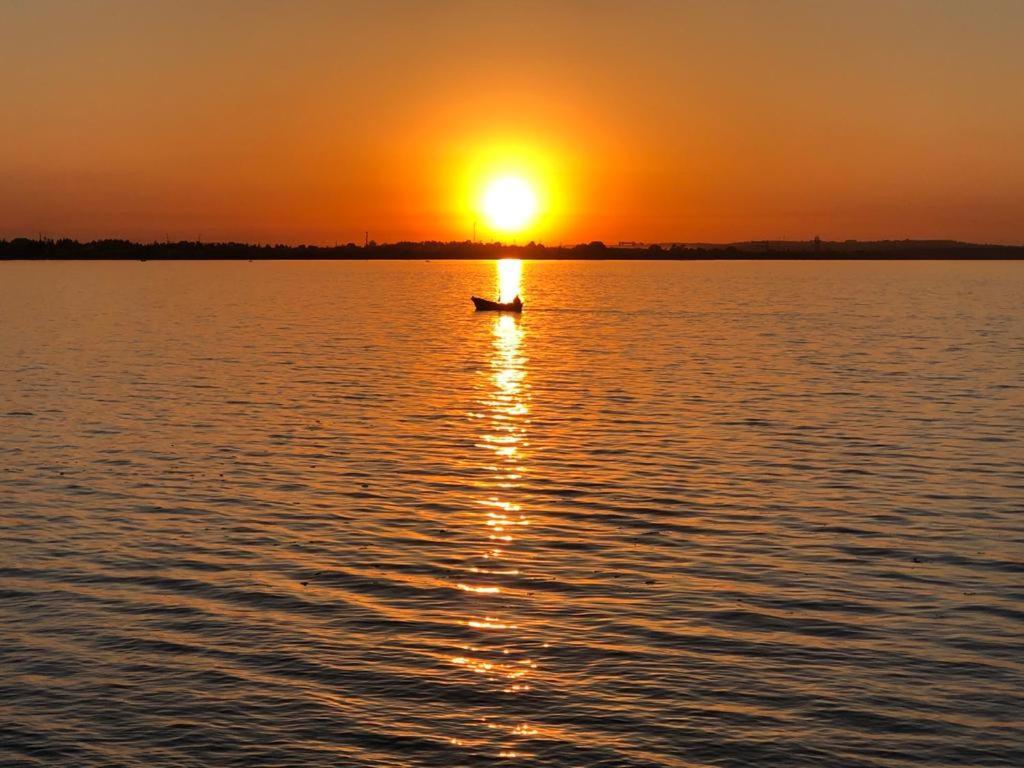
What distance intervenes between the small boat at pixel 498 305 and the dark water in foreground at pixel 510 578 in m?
81.0

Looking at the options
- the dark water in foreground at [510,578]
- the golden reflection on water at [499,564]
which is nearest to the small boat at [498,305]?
the dark water in foreground at [510,578]

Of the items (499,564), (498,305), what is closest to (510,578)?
(499,564)

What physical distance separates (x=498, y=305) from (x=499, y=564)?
11896 cm

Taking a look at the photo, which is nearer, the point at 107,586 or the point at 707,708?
the point at 707,708

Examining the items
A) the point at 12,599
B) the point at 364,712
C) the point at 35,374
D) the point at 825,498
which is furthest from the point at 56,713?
the point at 35,374

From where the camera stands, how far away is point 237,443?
42406 millimetres

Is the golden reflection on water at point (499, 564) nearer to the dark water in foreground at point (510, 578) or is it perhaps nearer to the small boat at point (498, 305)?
the dark water in foreground at point (510, 578)

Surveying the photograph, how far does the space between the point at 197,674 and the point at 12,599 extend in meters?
6.26

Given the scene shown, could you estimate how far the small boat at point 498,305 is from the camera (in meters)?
140

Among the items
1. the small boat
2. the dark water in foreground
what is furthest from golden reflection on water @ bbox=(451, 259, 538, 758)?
the small boat

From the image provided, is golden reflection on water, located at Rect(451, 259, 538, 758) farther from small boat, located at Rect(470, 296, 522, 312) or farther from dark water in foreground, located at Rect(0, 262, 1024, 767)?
small boat, located at Rect(470, 296, 522, 312)

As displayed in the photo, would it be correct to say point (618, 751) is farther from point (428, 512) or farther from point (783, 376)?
point (783, 376)

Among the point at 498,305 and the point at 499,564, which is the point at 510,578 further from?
the point at 498,305

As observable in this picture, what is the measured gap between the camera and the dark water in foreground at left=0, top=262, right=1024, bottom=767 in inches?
679
